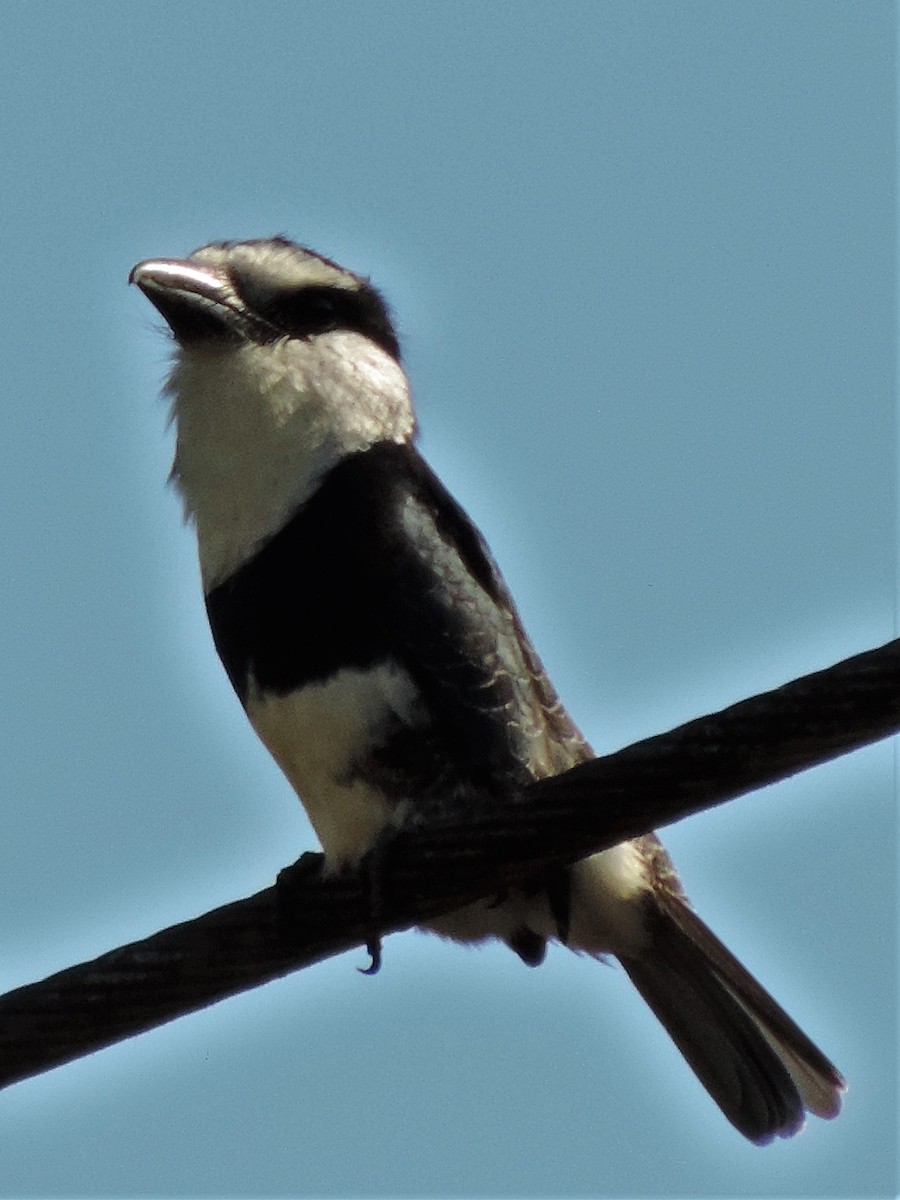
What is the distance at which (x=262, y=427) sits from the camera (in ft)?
17.8

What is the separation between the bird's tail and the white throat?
Answer: 1.27 m

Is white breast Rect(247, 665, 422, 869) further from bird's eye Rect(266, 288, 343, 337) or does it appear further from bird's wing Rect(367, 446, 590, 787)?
bird's eye Rect(266, 288, 343, 337)

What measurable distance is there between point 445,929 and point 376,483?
1036 mm

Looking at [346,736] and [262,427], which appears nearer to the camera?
[346,736]

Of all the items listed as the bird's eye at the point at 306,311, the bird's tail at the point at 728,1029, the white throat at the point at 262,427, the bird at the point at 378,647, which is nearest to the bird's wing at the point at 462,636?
the bird at the point at 378,647

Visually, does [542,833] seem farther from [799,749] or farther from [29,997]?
[29,997]

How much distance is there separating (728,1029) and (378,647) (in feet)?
4.16

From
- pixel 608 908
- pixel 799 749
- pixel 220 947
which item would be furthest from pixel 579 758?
pixel 799 749

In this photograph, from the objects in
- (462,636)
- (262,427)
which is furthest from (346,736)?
(262,427)

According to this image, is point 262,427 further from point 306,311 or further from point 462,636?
point 462,636

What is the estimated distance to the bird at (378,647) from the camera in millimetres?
4910

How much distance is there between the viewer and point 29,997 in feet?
13.3

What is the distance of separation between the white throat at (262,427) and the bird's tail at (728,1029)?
1.27m

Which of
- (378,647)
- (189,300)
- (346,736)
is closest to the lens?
(346,736)
